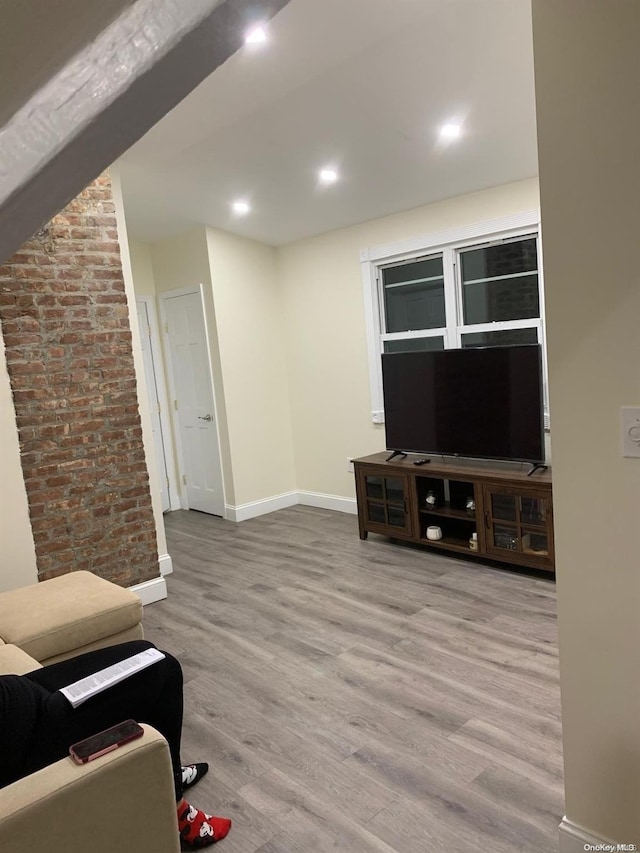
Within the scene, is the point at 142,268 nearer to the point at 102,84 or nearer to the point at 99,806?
the point at 99,806

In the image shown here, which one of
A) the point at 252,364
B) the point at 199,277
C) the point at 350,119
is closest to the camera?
the point at 350,119

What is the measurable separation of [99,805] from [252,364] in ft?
15.0

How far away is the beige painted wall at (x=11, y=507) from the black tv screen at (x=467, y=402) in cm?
255

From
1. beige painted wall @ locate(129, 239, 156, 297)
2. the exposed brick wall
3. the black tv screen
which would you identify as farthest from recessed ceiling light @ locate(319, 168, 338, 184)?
beige painted wall @ locate(129, 239, 156, 297)

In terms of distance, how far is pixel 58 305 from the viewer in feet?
11.6

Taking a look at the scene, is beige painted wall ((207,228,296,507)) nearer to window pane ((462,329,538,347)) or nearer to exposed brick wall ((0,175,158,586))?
exposed brick wall ((0,175,158,586))

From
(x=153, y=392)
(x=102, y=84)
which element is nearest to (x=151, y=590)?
(x=153, y=392)

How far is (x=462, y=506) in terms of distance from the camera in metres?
4.38

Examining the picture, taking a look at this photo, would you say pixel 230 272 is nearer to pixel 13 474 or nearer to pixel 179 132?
pixel 179 132

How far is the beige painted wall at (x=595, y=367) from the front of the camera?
1452 millimetres

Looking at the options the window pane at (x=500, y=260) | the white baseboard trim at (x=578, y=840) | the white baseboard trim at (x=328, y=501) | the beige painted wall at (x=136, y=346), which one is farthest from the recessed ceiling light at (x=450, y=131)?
the white baseboard trim at (x=578, y=840)

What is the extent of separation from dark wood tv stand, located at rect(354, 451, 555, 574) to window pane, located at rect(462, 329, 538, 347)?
879mm

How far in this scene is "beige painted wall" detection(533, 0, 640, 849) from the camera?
1452 mm

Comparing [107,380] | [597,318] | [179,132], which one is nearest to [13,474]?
[107,380]
